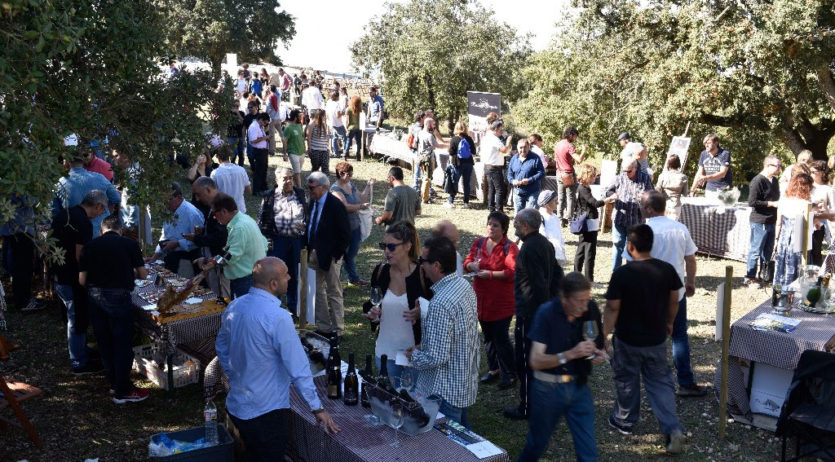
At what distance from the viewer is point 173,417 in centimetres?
607

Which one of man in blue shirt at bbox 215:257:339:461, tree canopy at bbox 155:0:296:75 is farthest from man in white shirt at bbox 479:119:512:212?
tree canopy at bbox 155:0:296:75

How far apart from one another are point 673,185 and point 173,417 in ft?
23.5

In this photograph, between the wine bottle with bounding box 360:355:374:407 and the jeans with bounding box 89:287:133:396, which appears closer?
the wine bottle with bounding box 360:355:374:407

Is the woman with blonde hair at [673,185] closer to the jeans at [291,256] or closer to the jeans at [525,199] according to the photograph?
the jeans at [525,199]

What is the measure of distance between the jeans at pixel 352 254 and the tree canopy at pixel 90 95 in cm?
253

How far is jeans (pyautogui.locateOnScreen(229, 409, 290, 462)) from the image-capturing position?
418 centimetres

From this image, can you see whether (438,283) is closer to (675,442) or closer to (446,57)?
(675,442)

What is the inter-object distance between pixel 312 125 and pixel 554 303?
1119 cm

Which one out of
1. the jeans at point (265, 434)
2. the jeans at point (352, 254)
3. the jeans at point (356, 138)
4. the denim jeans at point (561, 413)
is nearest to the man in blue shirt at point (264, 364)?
the jeans at point (265, 434)

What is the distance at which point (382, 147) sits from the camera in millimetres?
18781

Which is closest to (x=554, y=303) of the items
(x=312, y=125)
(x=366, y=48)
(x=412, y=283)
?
(x=412, y=283)

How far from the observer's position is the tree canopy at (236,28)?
42.8 metres

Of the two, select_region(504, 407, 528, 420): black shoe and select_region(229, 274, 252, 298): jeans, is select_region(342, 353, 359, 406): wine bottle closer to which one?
select_region(504, 407, 528, 420): black shoe

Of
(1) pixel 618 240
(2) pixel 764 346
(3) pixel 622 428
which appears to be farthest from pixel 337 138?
(2) pixel 764 346
